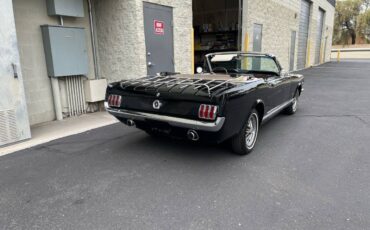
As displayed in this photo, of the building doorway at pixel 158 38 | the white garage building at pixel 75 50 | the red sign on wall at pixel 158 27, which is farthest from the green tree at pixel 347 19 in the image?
the red sign on wall at pixel 158 27

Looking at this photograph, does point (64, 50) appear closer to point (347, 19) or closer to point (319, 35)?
point (319, 35)

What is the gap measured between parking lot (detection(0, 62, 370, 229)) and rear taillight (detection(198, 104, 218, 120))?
732mm

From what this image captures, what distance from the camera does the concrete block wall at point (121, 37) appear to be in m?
6.29

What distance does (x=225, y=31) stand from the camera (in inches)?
480

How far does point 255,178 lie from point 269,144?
1.29 m

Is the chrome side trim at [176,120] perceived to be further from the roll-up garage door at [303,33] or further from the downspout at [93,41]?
the roll-up garage door at [303,33]

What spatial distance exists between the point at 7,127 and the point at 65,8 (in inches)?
106

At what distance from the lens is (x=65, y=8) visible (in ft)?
18.5

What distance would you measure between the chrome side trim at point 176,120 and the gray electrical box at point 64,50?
2.49 metres

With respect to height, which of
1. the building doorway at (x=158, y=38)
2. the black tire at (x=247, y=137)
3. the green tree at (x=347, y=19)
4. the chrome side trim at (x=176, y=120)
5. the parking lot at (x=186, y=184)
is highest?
the green tree at (x=347, y=19)

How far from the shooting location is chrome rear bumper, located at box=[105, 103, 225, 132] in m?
3.08

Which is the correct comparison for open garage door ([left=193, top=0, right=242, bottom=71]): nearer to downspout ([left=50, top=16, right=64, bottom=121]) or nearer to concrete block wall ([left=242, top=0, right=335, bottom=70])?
concrete block wall ([left=242, top=0, right=335, bottom=70])

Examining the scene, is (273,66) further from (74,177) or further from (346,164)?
(74,177)

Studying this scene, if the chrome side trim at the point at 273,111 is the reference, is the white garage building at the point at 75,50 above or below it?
above
